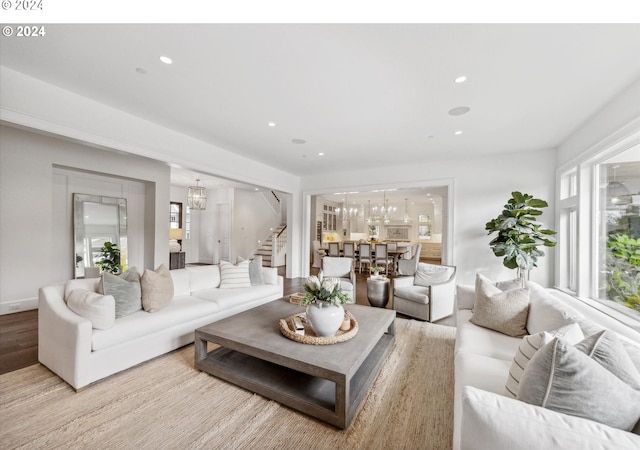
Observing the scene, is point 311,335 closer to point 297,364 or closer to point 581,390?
point 297,364

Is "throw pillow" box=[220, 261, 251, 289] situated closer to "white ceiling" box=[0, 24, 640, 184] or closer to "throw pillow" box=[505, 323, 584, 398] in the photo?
"white ceiling" box=[0, 24, 640, 184]

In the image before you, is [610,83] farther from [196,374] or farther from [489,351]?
[196,374]

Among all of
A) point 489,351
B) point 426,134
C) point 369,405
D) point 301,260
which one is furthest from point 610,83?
point 301,260

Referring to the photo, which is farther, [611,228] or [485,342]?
[611,228]

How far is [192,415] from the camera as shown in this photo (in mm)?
1912

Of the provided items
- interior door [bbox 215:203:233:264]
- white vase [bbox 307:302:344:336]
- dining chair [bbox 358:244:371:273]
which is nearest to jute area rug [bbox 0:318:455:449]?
white vase [bbox 307:302:344:336]

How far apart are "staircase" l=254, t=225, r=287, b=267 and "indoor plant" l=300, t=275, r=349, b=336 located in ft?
24.2

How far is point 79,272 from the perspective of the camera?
5.00 m

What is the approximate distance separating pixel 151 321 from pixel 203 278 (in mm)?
1173

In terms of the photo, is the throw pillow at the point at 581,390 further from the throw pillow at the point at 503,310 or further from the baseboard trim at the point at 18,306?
the baseboard trim at the point at 18,306

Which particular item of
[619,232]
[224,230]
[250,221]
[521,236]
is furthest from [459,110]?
[224,230]

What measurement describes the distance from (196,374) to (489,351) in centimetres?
248

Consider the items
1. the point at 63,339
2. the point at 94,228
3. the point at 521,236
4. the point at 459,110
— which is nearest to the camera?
the point at 63,339

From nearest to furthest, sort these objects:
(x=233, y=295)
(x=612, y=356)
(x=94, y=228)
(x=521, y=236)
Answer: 1. (x=612, y=356)
2. (x=233, y=295)
3. (x=521, y=236)
4. (x=94, y=228)
